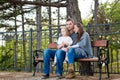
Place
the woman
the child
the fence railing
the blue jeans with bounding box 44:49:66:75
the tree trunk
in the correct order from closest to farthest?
the woman, the blue jeans with bounding box 44:49:66:75, the child, the fence railing, the tree trunk

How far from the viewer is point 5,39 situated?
37.9 feet

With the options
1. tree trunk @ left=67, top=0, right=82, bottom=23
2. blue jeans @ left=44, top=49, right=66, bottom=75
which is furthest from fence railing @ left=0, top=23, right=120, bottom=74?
blue jeans @ left=44, top=49, right=66, bottom=75

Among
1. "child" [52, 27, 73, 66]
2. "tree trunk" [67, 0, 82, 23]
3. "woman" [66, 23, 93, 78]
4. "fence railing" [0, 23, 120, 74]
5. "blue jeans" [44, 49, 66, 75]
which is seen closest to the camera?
"woman" [66, 23, 93, 78]

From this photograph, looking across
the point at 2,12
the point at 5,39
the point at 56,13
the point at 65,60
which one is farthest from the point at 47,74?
the point at 56,13

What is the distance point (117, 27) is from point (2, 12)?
25.5 feet

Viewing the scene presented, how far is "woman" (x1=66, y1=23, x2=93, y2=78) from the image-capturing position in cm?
731

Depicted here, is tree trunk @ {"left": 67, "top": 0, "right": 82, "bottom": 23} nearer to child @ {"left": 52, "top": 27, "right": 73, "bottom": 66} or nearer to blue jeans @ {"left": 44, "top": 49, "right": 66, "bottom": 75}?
child @ {"left": 52, "top": 27, "right": 73, "bottom": 66}

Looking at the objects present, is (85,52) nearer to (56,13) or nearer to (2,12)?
(2,12)

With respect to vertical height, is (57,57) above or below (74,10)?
below

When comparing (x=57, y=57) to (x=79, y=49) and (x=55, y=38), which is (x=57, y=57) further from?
(x=55, y=38)

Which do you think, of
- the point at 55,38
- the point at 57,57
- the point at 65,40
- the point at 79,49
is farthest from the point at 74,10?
the point at 57,57

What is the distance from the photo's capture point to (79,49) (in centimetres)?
745

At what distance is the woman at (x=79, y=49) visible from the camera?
7.31 metres

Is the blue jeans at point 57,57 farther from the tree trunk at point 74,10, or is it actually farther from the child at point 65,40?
the tree trunk at point 74,10
